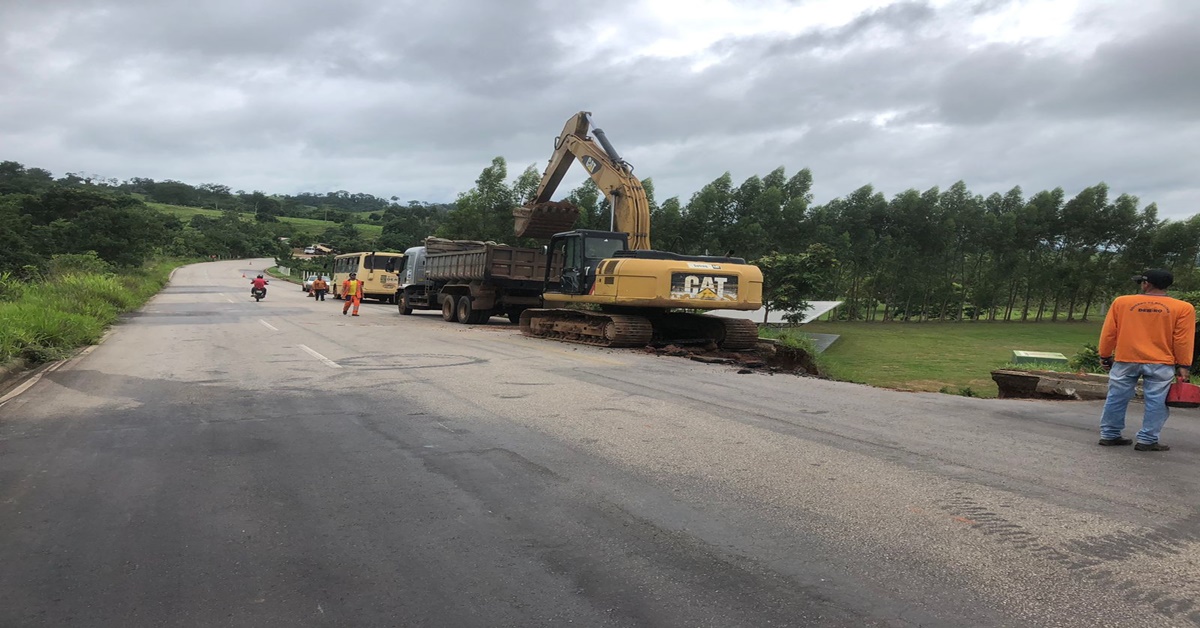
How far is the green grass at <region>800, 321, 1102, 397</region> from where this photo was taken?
53.0ft

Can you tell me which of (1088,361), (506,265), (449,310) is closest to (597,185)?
(506,265)

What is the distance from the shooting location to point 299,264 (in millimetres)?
81000

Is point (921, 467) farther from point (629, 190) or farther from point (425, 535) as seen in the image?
point (629, 190)

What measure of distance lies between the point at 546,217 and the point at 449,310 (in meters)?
4.84

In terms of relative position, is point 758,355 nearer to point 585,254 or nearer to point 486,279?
point 585,254

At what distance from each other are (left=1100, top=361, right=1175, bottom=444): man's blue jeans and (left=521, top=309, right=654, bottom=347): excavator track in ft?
30.5

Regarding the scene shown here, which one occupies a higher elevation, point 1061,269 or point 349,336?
point 1061,269

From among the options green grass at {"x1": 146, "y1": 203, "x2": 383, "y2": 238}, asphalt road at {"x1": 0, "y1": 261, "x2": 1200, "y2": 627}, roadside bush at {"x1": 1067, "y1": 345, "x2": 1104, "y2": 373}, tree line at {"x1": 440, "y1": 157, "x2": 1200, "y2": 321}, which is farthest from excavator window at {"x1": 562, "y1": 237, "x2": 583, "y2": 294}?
green grass at {"x1": 146, "y1": 203, "x2": 383, "y2": 238}

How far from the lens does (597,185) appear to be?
19.2m

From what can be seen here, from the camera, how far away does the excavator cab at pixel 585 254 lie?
54.0 ft

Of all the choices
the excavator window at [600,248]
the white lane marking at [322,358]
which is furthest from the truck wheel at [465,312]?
the white lane marking at [322,358]

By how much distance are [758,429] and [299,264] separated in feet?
269

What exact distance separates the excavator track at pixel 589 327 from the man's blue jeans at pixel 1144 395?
30.5 ft

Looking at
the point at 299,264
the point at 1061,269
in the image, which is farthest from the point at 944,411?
the point at 299,264
